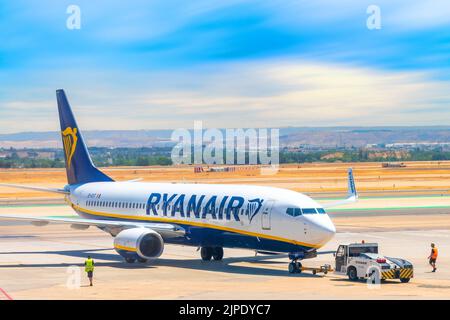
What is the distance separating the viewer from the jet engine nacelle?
164 feet

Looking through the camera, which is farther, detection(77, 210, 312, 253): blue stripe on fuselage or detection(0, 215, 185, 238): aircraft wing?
detection(0, 215, 185, 238): aircraft wing

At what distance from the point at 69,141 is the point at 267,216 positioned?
23979 millimetres

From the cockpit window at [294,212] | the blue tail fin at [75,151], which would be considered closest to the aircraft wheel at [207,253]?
the cockpit window at [294,212]

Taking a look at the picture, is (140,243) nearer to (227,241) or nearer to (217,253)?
(227,241)

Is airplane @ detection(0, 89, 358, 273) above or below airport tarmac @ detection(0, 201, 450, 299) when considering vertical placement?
above

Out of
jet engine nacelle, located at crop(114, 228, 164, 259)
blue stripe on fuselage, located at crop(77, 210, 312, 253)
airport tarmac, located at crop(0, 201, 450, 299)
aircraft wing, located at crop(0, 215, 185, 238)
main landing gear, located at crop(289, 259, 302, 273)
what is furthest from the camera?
aircraft wing, located at crop(0, 215, 185, 238)

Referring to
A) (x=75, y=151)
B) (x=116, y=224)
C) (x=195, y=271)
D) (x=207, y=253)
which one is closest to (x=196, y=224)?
(x=207, y=253)

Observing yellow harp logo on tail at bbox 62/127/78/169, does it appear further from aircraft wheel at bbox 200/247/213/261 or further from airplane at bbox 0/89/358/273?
aircraft wheel at bbox 200/247/213/261

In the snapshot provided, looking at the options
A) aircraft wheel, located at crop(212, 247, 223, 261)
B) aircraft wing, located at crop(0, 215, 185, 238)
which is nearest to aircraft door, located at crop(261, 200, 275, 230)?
aircraft wheel, located at crop(212, 247, 223, 261)

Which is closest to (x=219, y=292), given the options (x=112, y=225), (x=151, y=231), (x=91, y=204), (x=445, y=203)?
(x=151, y=231)

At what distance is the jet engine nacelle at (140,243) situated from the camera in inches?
1973

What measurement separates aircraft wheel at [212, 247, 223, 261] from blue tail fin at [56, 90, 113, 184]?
1508 cm

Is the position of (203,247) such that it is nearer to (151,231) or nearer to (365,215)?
(151,231)

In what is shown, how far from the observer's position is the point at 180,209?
53094mm
